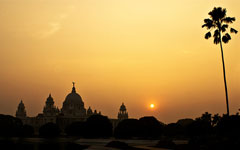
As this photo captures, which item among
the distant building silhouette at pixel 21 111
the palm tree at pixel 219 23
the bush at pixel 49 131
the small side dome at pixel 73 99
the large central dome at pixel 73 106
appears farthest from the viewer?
the distant building silhouette at pixel 21 111

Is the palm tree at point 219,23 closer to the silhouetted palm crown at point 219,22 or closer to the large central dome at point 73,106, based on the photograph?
the silhouetted palm crown at point 219,22

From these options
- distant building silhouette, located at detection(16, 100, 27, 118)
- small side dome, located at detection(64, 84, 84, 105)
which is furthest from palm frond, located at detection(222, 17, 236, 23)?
distant building silhouette, located at detection(16, 100, 27, 118)

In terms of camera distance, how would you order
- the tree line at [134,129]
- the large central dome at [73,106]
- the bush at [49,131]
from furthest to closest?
the large central dome at [73,106]
the bush at [49,131]
the tree line at [134,129]

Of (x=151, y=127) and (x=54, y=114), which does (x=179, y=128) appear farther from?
(x=54, y=114)

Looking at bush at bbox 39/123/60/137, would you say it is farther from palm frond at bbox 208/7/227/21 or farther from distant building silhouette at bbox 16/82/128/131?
palm frond at bbox 208/7/227/21

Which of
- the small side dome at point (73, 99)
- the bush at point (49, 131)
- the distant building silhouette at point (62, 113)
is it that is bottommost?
the bush at point (49, 131)

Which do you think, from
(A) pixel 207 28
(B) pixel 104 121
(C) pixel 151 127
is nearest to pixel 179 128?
(C) pixel 151 127

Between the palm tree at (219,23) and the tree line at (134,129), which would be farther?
the tree line at (134,129)

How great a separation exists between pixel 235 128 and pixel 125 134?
4724cm

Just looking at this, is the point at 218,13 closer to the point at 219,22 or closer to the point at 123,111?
the point at 219,22

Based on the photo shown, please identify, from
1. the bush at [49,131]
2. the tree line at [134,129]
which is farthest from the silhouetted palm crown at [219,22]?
the bush at [49,131]

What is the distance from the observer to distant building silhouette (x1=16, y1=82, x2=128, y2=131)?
6339 inches

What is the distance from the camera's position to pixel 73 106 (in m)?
171

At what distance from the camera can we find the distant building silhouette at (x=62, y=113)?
528ft
